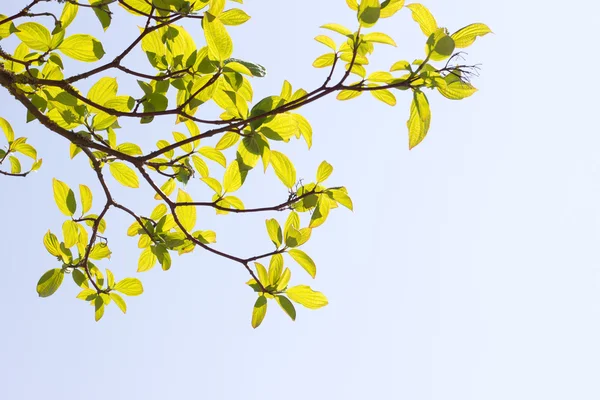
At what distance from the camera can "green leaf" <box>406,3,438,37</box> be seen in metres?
1.20

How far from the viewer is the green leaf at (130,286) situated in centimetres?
175

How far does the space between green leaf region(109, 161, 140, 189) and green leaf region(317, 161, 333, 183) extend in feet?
1.77

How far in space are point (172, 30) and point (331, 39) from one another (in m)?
0.38

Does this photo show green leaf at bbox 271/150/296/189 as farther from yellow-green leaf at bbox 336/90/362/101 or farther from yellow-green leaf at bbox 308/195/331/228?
yellow-green leaf at bbox 336/90/362/101

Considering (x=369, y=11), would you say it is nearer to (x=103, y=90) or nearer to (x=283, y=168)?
(x=283, y=168)

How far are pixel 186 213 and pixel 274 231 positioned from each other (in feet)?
0.98

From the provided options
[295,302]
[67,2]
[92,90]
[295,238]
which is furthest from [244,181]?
[67,2]

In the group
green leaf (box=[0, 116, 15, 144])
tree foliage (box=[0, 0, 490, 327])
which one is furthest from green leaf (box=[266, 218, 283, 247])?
green leaf (box=[0, 116, 15, 144])

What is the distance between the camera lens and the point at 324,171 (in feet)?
4.91

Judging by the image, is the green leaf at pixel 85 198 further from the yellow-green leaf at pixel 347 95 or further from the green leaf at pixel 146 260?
the yellow-green leaf at pixel 347 95

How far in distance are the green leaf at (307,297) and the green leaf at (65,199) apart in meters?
0.66

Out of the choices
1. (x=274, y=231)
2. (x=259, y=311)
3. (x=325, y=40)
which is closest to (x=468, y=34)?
(x=325, y=40)

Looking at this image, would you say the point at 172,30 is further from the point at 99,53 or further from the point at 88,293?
the point at 88,293

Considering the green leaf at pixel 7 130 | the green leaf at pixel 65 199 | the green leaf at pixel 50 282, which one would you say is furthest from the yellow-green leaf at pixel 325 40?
the green leaf at pixel 7 130
